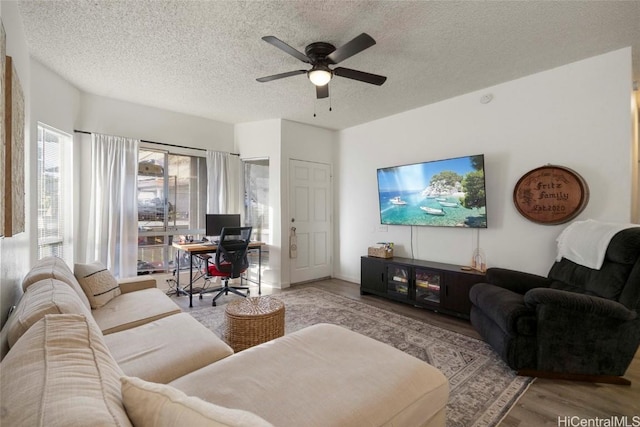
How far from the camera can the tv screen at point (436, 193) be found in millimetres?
3355

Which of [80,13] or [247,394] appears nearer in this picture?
[247,394]

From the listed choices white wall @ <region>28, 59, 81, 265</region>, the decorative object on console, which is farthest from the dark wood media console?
white wall @ <region>28, 59, 81, 265</region>

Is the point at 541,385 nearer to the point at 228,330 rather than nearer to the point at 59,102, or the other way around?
the point at 228,330

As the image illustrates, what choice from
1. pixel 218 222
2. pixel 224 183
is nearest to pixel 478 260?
pixel 218 222

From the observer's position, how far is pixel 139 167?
166 inches

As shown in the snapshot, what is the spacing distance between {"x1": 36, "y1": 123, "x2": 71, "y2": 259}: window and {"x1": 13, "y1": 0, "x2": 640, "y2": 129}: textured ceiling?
75cm

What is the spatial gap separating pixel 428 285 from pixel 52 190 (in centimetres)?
461

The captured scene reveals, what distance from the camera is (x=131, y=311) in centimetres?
213

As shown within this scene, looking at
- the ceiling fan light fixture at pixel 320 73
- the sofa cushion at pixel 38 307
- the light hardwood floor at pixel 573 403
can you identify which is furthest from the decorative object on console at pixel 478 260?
the sofa cushion at pixel 38 307

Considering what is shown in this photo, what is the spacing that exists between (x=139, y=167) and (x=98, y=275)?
235cm

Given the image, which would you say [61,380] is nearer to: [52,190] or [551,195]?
[52,190]

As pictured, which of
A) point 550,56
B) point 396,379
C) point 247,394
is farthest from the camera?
point 550,56

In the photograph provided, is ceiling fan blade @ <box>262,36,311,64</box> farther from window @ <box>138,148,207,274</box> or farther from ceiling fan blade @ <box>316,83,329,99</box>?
window @ <box>138,148,207,274</box>

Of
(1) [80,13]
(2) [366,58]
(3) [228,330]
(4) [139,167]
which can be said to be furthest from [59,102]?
(2) [366,58]
